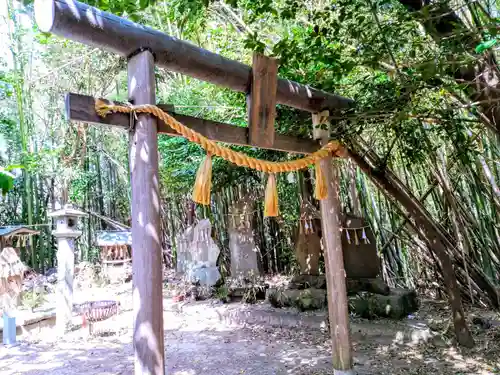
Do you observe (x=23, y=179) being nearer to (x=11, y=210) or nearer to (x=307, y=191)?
(x=11, y=210)

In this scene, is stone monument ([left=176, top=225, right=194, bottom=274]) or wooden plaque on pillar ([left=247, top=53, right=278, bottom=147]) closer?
wooden plaque on pillar ([left=247, top=53, right=278, bottom=147])

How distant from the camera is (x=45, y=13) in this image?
164 cm

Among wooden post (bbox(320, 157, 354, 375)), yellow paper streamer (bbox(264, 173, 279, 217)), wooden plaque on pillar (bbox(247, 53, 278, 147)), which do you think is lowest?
wooden post (bbox(320, 157, 354, 375))

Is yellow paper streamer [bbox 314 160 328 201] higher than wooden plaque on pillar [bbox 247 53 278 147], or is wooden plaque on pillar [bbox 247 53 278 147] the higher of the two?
wooden plaque on pillar [bbox 247 53 278 147]

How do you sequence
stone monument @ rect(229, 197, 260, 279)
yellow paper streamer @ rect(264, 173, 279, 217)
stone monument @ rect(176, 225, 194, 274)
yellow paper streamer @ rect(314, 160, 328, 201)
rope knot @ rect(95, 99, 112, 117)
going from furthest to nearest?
stone monument @ rect(176, 225, 194, 274)
stone monument @ rect(229, 197, 260, 279)
yellow paper streamer @ rect(314, 160, 328, 201)
yellow paper streamer @ rect(264, 173, 279, 217)
rope knot @ rect(95, 99, 112, 117)

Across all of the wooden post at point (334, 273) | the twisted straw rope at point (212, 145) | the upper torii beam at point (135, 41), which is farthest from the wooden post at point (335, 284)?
the upper torii beam at point (135, 41)

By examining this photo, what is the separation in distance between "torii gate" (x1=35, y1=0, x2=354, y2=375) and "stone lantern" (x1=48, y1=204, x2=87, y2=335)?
12.1ft

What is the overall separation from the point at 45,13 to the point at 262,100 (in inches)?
52.5

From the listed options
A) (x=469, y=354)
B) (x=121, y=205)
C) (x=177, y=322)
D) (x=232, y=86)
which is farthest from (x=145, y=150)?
(x=121, y=205)

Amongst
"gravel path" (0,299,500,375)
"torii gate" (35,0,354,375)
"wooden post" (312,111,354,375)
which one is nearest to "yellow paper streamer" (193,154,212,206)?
"torii gate" (35,0,354,375)

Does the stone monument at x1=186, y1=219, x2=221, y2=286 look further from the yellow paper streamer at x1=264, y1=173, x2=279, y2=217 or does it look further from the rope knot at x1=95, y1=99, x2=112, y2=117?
the rope knot at x1=95, y1=99, x2=112, y2=117

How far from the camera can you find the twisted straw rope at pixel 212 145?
181cm

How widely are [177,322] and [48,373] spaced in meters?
1.92

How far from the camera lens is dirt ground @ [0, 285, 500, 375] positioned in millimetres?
2975
